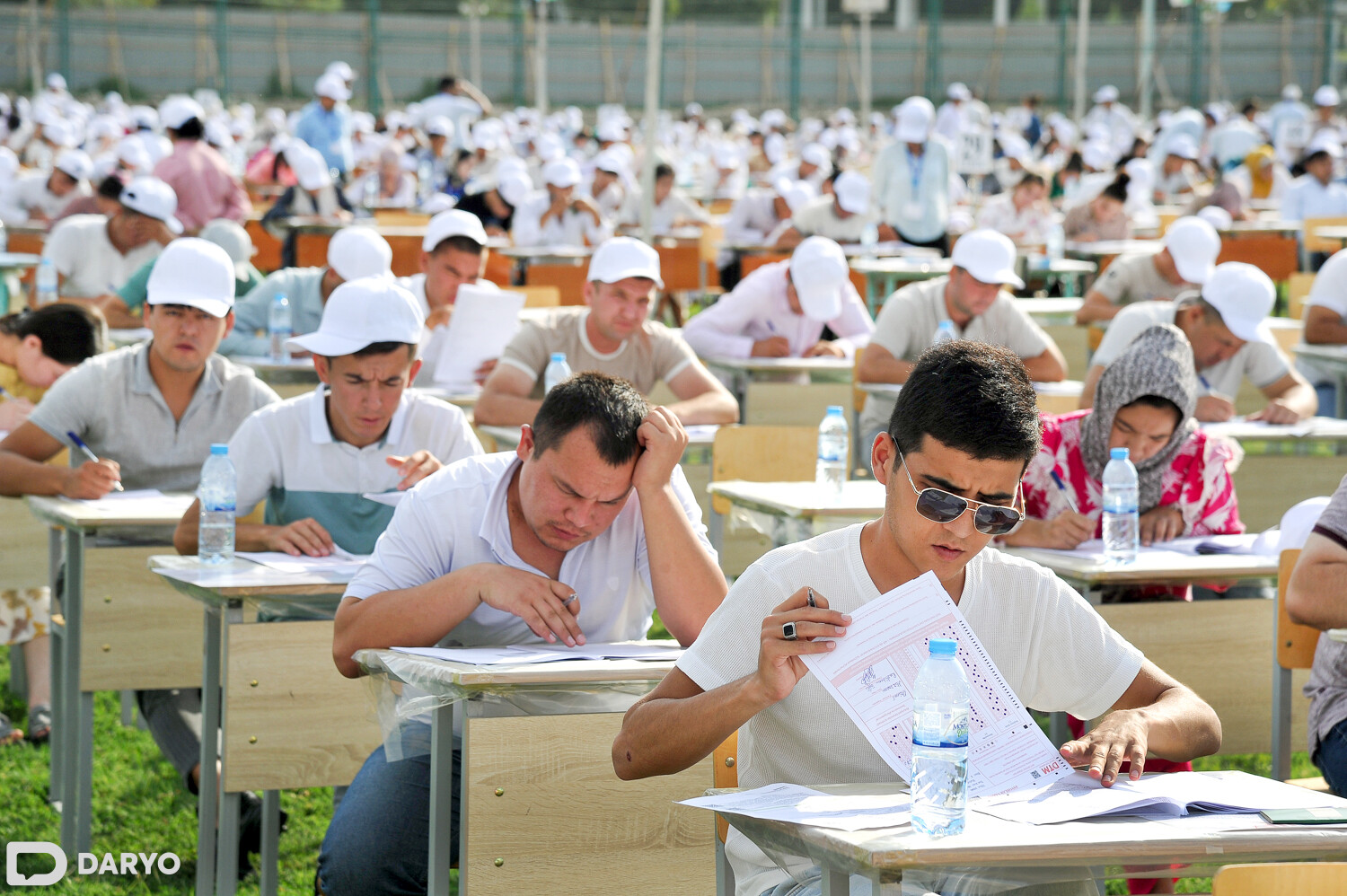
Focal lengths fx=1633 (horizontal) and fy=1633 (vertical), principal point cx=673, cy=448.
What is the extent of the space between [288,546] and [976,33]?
121ft

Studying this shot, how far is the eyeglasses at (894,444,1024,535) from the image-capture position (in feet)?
7.59

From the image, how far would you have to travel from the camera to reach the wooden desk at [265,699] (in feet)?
11.6

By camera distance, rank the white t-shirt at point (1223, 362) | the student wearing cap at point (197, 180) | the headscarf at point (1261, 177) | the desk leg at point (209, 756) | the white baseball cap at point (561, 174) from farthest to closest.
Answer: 1. the headscarf at point (1261, 177)
2. the white baseball cap at point (561, 174)
3. the student wearing cap at point (197, 180)
4. the white t-shirt at point (1223, 362)
5. the desk leg at point (209, 756)

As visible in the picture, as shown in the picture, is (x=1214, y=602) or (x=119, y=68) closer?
(x=1214, y=602)

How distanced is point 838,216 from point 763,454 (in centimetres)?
817

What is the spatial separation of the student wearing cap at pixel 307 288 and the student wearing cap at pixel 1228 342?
308cm

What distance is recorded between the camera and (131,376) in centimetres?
480

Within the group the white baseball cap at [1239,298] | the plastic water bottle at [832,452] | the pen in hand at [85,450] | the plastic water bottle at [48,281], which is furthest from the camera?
the plastic water bottle at [48,281]

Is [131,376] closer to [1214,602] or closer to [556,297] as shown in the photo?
[1214,602]

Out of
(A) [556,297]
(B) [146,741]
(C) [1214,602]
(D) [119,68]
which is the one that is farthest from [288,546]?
(D) [119,68]

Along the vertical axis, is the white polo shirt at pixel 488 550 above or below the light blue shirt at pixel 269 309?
below

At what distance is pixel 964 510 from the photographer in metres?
2.32

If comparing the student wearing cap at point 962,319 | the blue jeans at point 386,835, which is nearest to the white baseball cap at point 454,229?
the student wearing cap at point 962,319

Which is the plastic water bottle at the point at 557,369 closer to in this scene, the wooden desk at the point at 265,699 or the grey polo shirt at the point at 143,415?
the grey polo shirt at the point at 143,415
